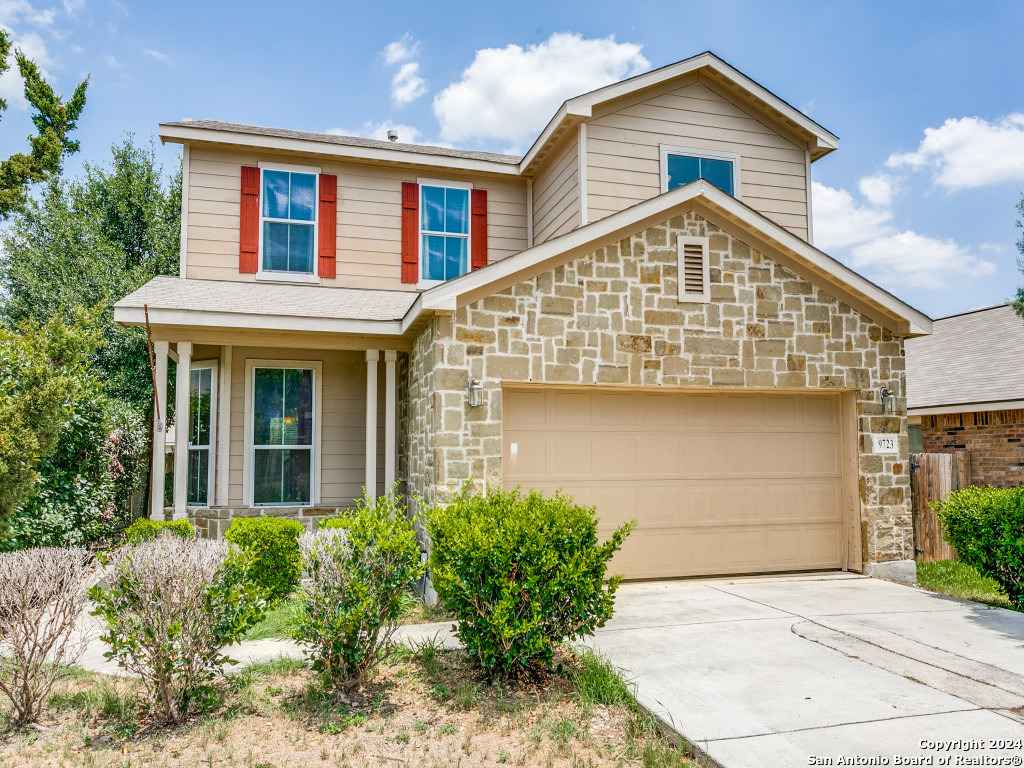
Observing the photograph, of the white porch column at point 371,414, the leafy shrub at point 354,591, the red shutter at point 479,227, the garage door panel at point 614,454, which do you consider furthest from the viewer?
the red shutter at point 479,227

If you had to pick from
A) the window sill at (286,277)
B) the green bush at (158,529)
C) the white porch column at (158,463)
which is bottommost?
the green bush at (158,529)

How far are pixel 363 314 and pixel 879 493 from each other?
676 centimetres

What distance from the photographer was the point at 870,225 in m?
68.3

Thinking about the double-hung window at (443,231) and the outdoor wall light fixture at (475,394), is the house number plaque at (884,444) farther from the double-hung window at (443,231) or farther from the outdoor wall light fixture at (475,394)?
the double-hung window at (443,231)

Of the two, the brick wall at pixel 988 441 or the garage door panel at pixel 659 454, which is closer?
the garage door panel at pixel 659 454

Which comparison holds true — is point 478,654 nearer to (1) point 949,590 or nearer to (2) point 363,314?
(2) point 363,314

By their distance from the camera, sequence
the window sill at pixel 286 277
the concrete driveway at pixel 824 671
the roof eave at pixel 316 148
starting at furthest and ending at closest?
the window sill at pixel 286 277 → the roof eave at pixel 316 148 → the concrete driveway at pixel 824 671

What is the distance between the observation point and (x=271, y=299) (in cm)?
929

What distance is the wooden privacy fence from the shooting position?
34.6 ft

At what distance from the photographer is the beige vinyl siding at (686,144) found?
34.0ft

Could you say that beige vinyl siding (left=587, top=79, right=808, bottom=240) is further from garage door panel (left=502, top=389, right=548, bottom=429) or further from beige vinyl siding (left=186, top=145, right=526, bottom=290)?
garage door panel (left=502, top=389, right=548, bottom=429)

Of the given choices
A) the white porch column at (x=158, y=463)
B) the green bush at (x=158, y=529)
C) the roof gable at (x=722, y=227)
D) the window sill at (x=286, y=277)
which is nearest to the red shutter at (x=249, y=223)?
Answer: the window sill at (x=286, y=277)

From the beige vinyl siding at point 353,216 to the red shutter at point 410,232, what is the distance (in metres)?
0.08

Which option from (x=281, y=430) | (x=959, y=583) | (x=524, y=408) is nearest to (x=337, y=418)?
(x=281, y=430)
